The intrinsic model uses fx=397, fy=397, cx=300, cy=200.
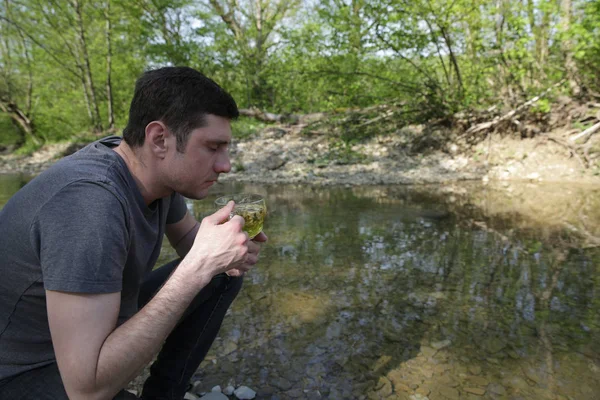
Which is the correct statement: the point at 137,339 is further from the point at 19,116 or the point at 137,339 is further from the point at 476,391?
the point at 19,116

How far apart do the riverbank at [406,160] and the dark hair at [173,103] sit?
22.0 ft

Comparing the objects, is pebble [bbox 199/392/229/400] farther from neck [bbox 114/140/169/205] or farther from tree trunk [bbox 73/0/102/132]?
tree trunk [bbox 73/0/102/132]

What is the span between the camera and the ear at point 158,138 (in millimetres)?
1585

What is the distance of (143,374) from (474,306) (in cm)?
222

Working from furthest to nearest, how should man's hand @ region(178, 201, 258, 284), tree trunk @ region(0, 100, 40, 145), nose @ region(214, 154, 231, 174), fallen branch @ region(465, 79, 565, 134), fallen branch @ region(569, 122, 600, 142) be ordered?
tree trunk @ region(0, 100, 40, 145) → fallen branch @ region(465, 79, 565, 134) → fallen branch @ region(569, 122, 600, 142) → nose @ region(214, 154, 231, 174) → man's hand @ region(178, 201, 258, 284)

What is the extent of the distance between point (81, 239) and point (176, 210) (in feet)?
3.18

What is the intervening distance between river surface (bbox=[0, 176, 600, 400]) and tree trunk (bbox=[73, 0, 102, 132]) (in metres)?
14.7

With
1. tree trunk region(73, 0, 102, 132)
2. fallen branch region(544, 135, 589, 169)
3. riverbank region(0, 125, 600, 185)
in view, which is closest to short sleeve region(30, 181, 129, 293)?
riverbank region(0, 125, 600, 185)

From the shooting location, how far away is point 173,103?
1595 mm

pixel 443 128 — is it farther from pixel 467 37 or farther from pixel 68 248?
pixel 68 248

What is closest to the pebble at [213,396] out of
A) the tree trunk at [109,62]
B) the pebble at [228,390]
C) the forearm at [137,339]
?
the pebble at [228,390]

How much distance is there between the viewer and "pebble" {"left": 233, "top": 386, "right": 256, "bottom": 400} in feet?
6.53

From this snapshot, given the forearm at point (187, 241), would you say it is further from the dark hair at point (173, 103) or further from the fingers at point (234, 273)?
the dark hair at point (173, 103)

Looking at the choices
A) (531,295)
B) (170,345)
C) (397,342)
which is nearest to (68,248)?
(170,345)
